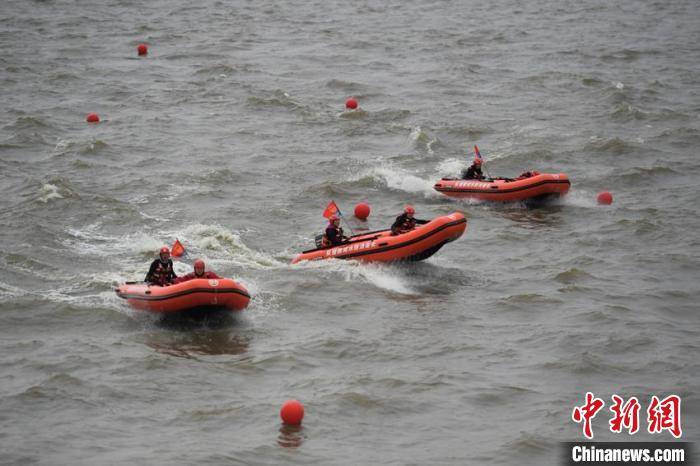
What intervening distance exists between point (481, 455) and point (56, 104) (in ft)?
69.2

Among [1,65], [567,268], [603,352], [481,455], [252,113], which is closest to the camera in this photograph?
[481,455]

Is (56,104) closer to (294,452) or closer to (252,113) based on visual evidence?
(252,113)

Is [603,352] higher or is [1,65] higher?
[1,65]

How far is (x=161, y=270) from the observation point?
16078 millimetres

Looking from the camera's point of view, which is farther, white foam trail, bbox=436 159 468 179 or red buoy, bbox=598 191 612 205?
white foam trail, bbox=436 159 468 179

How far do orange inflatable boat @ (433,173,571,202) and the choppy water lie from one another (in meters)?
0.30

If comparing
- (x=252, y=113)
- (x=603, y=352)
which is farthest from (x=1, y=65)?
(x=603, y=352)

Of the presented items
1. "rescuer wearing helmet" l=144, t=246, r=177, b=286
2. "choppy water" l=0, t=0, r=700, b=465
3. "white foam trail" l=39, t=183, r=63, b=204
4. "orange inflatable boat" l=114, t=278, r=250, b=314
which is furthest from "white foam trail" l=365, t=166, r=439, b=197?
"orange inflatable boat" l=114, t=278, r=250, b=314

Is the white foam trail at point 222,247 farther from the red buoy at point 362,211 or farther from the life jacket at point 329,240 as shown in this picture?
the red buoy at point 362,211

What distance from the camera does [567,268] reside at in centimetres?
1839

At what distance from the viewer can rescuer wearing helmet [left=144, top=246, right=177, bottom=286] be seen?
1605cm

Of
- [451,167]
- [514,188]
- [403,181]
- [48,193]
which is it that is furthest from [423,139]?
[48,193]

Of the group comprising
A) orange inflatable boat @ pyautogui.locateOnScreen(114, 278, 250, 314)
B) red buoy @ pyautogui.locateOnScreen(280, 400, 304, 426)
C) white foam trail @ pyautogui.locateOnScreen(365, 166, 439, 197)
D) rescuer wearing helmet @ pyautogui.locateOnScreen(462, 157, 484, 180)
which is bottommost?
white foam trail @ pyautogui.locateOnScreen(365, 166, 439, 197)

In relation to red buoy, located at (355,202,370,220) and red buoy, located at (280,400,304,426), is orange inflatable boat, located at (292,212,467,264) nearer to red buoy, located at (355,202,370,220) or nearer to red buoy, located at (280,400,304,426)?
red buoy, located at (355,202,370,220)
